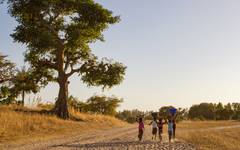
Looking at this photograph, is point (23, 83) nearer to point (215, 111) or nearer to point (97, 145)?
point (97, 145)

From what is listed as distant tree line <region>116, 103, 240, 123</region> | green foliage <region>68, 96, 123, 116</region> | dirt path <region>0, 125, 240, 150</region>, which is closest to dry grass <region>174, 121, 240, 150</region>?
dirt path <region>0, 125, 240, 150</region>

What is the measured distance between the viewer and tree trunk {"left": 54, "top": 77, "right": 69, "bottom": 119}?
44188 mm

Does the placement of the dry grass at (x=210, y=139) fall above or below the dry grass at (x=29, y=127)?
below

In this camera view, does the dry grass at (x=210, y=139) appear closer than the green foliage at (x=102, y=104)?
Yes

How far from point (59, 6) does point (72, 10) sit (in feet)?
5.68

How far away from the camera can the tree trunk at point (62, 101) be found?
145ft

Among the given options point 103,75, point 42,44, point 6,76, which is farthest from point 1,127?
point 6,76

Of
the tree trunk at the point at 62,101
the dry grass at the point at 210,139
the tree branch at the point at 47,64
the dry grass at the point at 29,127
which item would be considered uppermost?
the tree branch at the point at 47,64

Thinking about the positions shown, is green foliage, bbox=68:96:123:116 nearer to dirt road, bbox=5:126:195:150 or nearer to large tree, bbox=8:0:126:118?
large tree, bbox=8:0:126:118

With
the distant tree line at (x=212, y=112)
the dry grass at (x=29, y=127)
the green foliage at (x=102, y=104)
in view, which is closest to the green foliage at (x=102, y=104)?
the green foliage at (x=102, y=104)

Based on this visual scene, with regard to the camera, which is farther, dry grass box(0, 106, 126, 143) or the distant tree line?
the distant tree line

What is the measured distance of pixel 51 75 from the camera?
48.2 m

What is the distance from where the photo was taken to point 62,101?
44969mm

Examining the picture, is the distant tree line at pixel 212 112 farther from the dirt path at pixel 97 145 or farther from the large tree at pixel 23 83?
the dirt path at pixel 97 145
